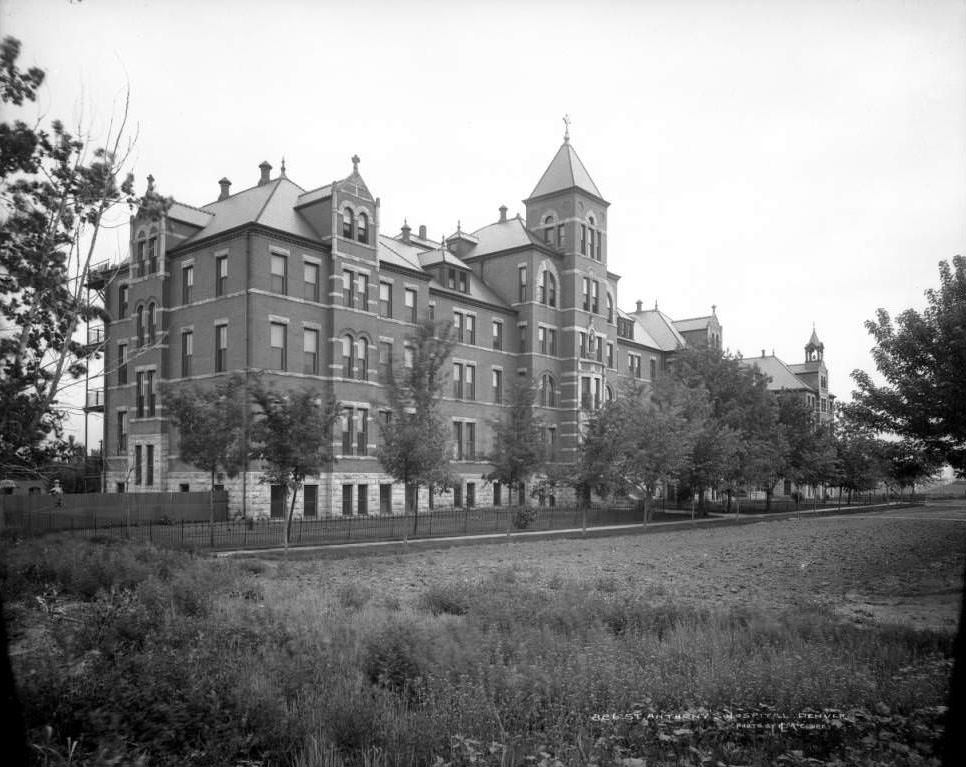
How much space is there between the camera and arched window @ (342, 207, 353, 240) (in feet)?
134

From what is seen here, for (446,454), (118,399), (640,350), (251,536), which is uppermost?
(640,350)

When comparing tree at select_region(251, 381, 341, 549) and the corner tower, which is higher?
the corner tower

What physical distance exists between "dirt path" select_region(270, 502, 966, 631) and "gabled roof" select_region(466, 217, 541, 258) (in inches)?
1208

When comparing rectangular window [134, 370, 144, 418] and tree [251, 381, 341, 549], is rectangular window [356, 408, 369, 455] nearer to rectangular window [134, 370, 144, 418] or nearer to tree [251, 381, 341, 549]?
rectangular window [134, 370, 144, 418]

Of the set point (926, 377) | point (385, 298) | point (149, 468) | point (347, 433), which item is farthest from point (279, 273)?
point (926, 377)

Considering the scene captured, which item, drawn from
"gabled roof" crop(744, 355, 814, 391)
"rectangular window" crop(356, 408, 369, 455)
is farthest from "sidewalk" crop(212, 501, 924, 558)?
"gabled roof" crop(744, 355, 814, 391)

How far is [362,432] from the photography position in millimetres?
41438

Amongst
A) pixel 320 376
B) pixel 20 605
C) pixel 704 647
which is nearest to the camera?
pixel 704 647

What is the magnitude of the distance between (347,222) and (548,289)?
62.0ft

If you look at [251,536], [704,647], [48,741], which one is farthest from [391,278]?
[48,741]

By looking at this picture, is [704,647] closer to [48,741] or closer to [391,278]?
[48,741]

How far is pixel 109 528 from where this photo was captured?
2870 cm

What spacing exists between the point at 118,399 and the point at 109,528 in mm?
17403

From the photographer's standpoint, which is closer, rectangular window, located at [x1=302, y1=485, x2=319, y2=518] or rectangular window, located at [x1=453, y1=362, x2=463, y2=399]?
rectangular window, located at [x1=302, y1=485, x2=319, y2=518]
